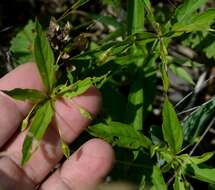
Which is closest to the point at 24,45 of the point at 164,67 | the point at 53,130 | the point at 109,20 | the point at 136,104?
the point at 109,20

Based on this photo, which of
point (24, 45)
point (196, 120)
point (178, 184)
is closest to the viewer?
point (178, 184)

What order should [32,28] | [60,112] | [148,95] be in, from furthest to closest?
[32,28] → [148,95] → [60,112]

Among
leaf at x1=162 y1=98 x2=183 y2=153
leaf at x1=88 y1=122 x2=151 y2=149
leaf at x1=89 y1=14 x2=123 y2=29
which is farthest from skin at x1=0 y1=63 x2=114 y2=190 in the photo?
leaf at x1=89 y1=14 x2=123 y2=29

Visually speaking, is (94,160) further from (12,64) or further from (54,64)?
(12,64)

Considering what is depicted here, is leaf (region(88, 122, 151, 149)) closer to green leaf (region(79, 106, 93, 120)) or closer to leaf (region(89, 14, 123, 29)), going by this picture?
green leaf (region(79, 106, 93, 120))

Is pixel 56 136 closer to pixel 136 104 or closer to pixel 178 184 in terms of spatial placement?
pixel 136 104

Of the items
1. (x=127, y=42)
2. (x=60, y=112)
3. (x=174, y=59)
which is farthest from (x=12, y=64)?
(x=174, y=59)
